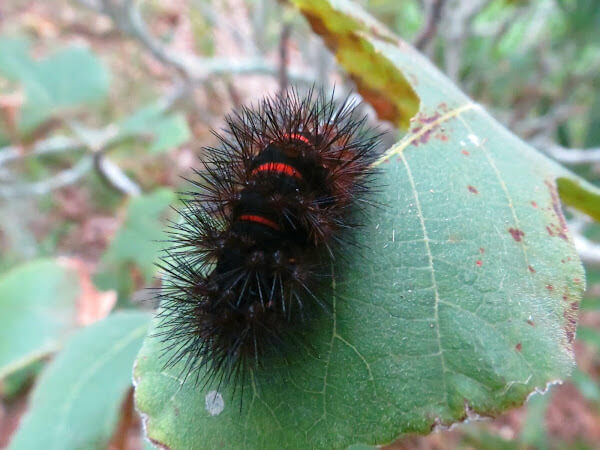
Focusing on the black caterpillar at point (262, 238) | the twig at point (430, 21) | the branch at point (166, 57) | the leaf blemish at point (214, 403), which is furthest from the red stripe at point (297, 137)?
the branch at point (166, 57)

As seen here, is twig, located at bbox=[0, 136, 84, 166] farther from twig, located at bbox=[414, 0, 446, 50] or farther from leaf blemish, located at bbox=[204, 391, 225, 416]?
leaf blemish, located at bbox=[204, 391, 225, 416]

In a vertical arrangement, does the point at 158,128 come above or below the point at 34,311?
above

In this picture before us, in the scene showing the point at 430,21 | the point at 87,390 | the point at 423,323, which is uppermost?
the point at 430,21

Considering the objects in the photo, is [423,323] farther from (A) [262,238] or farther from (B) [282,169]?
(B) [282,169]

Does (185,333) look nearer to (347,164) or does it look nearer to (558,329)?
(347,164)

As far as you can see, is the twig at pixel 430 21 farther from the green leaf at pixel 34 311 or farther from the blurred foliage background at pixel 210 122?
the green leaf at pixel 34 311

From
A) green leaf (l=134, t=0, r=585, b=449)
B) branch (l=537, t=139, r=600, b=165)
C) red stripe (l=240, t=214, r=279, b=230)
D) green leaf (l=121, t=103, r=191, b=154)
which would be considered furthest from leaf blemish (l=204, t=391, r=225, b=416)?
branch (l=537, t=139, r=600, b=165)

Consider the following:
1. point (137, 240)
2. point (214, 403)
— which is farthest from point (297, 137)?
point (137, 240)

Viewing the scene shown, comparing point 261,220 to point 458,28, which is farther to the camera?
point 458,28
